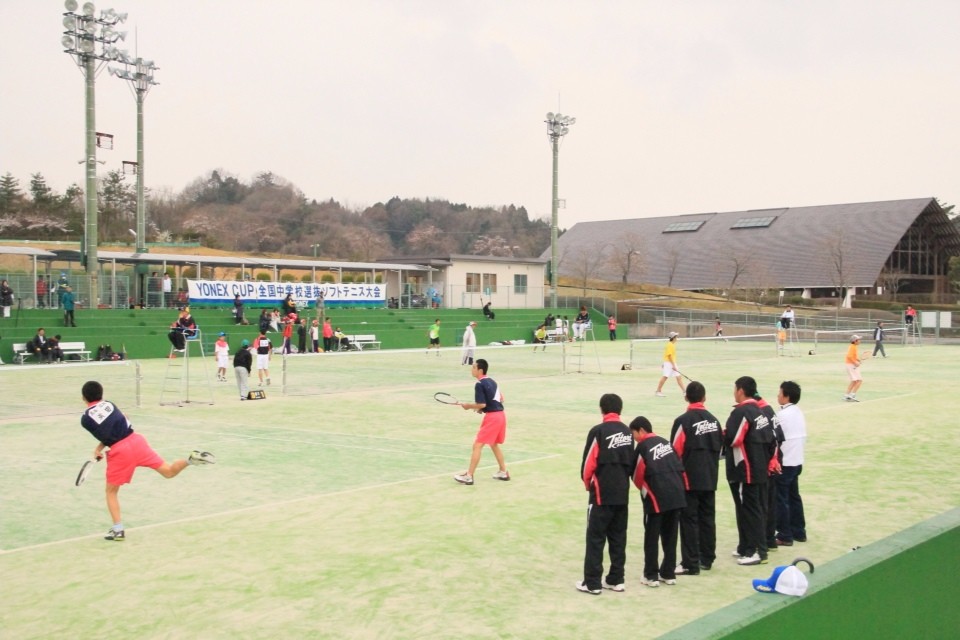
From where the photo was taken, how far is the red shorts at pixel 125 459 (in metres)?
9.43

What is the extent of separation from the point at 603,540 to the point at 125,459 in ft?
15.7

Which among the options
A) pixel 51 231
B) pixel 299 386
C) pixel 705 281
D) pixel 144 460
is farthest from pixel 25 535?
pixel 705 281

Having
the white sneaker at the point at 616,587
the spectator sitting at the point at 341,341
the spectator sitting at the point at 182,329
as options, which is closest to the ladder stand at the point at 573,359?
the spectator sitting at the point at 341,341

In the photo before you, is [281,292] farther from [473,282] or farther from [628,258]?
[628,258]

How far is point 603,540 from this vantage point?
7.82 metres

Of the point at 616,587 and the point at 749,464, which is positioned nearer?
the point at 616,587

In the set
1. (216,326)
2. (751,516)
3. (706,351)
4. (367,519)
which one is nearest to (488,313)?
(706,351)

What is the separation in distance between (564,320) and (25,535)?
46.7m

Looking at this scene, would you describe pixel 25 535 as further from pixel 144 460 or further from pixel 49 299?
pixel 49 299

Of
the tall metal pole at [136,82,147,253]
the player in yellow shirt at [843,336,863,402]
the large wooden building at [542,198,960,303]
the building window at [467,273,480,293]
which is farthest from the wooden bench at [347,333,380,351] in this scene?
the large wooden building at [542,198,960,303]

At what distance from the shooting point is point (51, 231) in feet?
274

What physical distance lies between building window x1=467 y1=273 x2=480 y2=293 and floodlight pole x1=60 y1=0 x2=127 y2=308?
2429 centimetres

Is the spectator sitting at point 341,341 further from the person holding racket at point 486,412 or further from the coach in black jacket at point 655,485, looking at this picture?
the coach in black jacket at point 655,485

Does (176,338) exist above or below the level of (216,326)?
below
